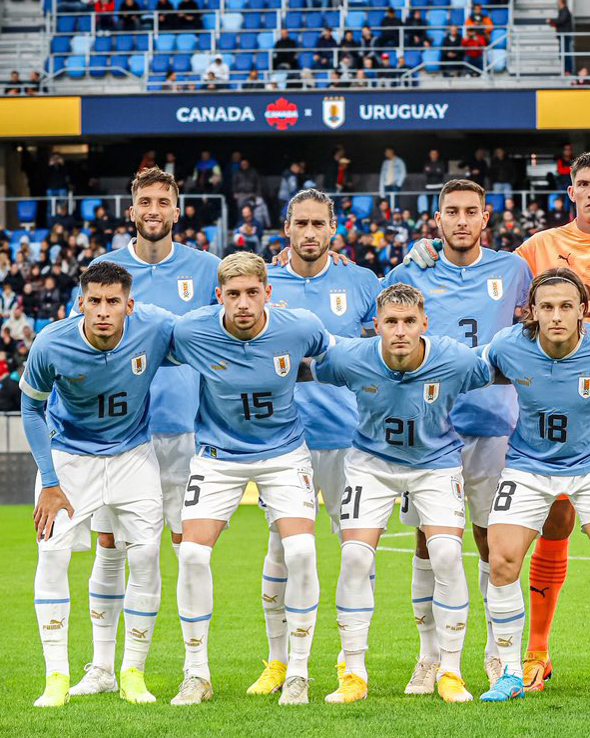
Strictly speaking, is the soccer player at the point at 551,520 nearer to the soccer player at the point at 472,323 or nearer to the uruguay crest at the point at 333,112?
the soccer player at the point at 472,323

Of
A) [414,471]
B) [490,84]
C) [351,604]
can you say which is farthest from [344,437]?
[490,84]

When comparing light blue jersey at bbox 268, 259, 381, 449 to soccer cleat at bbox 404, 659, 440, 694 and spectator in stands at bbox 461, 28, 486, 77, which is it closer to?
soccer cleat at bbox 404, 659, 440, 694

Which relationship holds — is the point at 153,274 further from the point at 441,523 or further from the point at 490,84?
the point at 490,84

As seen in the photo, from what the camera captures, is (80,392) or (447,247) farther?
(447,247)

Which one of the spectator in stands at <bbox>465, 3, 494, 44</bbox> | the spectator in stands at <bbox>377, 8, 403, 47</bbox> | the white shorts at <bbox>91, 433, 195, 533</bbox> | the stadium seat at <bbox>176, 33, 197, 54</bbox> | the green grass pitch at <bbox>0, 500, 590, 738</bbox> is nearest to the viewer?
the green grass pitch at <bbox>0, 500, 590, 738</bbox>

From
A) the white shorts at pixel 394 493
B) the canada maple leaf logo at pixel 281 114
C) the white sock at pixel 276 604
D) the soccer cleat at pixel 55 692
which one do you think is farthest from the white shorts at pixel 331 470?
the canada maple leaf logo at pixel 281 114

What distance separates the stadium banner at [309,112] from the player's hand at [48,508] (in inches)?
743

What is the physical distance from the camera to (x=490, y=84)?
2433 centimetres

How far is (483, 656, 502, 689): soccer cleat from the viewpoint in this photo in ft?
19.9

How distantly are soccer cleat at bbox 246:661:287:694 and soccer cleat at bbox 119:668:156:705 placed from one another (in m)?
0.54

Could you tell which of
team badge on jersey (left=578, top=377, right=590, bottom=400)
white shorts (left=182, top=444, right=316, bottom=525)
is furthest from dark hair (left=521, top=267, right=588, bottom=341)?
white shorts (left=182, top=444, right=316, bottom=525)

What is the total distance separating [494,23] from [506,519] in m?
21.5

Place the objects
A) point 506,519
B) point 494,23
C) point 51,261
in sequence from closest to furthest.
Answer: point 506,519
point 51,261
point 494,23

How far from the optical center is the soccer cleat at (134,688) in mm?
5797
